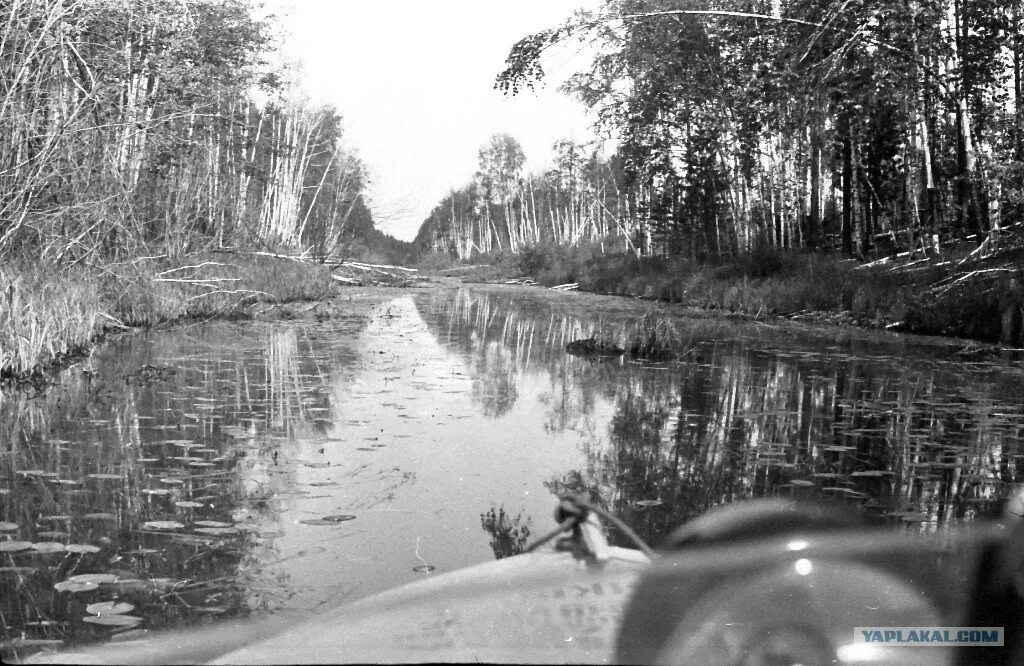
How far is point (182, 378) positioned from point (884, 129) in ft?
47.9

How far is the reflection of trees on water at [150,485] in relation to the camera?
10.0ft

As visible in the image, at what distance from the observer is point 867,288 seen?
15828mm

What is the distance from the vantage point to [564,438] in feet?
19.8

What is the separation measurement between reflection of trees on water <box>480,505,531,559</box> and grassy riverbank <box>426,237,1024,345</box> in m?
9.98

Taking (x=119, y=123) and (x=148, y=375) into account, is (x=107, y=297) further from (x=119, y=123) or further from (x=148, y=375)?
(x=148, y=375)

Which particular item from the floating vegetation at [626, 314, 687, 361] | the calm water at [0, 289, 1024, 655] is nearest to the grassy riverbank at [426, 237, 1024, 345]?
the calm water at [0, 289, 1024, 655]

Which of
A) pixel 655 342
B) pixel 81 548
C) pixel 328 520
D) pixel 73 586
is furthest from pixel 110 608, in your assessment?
pixel 655 342

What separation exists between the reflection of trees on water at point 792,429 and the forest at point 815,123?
352 cm

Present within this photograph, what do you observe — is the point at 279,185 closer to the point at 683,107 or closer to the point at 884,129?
the point at 683,107

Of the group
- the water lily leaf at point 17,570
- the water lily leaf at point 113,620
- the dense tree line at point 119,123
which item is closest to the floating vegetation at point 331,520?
the water lily leaf at point 17,570

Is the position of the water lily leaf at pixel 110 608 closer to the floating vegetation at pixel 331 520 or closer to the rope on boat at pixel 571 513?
the floating vegetation at pixel 331 520

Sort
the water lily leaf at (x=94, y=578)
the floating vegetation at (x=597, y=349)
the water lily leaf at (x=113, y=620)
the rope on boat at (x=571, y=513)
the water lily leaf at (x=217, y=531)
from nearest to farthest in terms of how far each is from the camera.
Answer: the rope on boat at (x=571, y=513) → the water lily leaf at (x=113, y=620) → the water lily leaf at (x=94, y=578) → the water lily leaf at (x=217, y=531) → the floating vegetation at (x=597, y=349)

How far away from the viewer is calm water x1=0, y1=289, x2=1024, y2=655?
3354mm

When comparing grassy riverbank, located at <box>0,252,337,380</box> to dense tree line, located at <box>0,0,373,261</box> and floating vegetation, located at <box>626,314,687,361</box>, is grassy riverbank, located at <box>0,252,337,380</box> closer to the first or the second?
dense tree line, located at <box>0,0,373,261</box>
